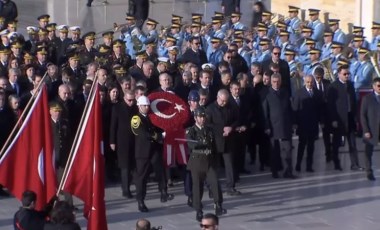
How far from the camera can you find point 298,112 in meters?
A: 20.3

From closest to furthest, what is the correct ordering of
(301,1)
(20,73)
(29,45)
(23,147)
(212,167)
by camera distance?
1. (23,147)
2. (212,167)
3. (20,73)
4. (29,45)
5. (301,1)

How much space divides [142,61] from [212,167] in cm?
440

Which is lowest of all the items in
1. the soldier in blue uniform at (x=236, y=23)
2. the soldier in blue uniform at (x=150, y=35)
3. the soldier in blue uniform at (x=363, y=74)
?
the soldier in blue uniform at (x=363, y=74)

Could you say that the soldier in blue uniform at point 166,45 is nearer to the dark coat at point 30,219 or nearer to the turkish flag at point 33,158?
the turkish flag at point 33,158

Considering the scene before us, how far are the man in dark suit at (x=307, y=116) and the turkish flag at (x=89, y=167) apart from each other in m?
6.85

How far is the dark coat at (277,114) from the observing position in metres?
19.5

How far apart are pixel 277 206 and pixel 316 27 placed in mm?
10535

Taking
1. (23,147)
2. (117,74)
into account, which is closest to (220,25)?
(117,74)

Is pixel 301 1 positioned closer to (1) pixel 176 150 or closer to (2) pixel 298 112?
(2) pixel 298 112

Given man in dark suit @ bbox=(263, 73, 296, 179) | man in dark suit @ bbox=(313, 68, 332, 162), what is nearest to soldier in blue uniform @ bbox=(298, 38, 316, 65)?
man in dark suit @ bbox=(313, 68, 332, 162)

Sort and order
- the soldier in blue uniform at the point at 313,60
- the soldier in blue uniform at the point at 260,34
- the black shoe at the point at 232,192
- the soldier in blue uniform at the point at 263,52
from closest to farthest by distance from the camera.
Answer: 1. the black shoe at the point at 232,192
2. the soldier in blue uniform at the point at 313,60
3. the soldier in blue uniform at the point at 263,52
4. the soldier in blue uniform at the point at 260,34

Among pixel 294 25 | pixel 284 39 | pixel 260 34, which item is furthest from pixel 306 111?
pixel 294 25

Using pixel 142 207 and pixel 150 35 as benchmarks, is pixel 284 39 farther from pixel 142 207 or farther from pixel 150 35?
pixel 142 207

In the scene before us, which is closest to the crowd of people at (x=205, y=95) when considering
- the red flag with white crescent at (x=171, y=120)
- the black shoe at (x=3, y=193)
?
the red flag with white crescent at (x=171, y=120)
